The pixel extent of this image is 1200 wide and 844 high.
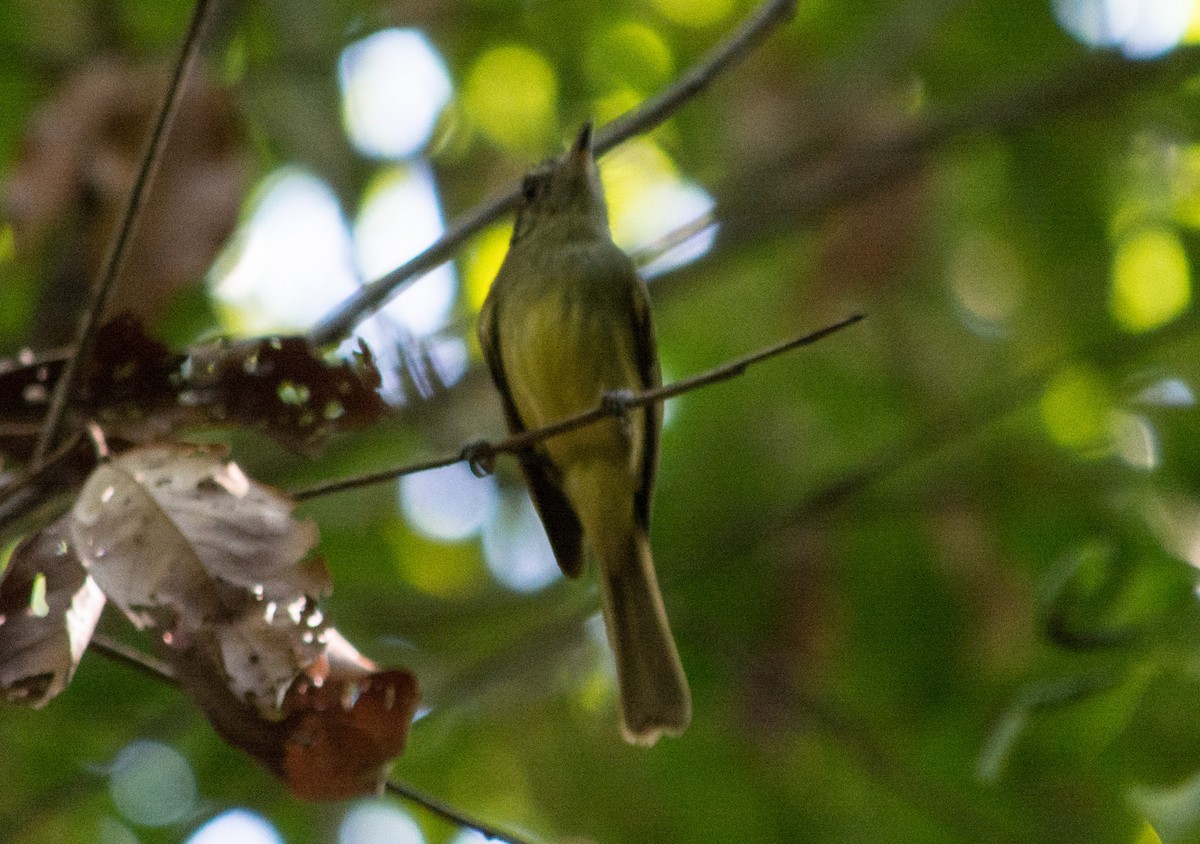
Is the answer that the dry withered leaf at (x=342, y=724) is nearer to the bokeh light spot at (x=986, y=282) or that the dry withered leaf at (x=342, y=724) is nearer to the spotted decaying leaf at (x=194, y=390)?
the spotted decaying leaf at (x=194, y=390)

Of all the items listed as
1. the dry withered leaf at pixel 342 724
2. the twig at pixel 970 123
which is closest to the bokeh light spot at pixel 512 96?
the twig at pixel 970 123

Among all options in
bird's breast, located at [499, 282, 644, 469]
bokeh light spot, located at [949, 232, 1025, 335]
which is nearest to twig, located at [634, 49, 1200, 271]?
bird's breast, located at [499, 282, 644, 469]

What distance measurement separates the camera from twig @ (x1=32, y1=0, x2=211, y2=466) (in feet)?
6.00

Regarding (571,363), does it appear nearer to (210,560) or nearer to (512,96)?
(210,560)

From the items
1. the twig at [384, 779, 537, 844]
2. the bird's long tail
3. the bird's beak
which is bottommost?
the bird's long tail

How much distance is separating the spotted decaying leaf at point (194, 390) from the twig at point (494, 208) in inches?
12.8

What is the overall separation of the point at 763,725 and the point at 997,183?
2.64m

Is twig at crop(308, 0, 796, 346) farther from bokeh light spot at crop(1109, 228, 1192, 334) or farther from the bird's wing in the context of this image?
bokeh light spot at crop(1109, 228, 1192, 334)

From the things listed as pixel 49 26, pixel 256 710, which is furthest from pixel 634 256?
pixel 256 710

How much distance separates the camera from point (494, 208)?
2.89 meters

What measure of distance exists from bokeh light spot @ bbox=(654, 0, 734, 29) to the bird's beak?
2273 millimetres

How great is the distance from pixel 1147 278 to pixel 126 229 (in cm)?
488

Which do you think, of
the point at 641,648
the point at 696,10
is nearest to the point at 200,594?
the point at 641,648

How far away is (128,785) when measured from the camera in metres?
4.46
